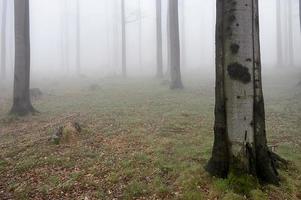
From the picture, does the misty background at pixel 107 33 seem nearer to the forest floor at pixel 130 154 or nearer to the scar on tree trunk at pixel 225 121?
the forest floor at pixel 130 154

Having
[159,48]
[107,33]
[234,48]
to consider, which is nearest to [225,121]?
[234,48]

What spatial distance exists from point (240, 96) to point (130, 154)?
3.26 meters

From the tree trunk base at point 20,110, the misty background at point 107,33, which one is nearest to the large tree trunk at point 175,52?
the tree trunk base at point 20,110

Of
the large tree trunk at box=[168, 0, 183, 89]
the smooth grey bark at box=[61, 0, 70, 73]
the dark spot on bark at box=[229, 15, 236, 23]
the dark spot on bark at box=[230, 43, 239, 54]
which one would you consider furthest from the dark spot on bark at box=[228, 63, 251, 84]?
the smooth grey bark at box=[61, 0, 70, 73]

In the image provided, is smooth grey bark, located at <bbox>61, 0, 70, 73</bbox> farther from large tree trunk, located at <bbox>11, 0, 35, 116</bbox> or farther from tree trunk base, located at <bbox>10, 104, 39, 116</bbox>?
tree trunk base, located at <bbox>10, 104, 39, 116</bbox>

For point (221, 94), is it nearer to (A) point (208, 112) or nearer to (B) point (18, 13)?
(A) point (208, 112)

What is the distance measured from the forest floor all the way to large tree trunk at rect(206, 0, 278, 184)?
42cm

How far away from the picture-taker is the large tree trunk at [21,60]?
14609 millimetres

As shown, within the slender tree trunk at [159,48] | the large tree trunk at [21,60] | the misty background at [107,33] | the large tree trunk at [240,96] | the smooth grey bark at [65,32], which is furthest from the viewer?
the misty background at [107,33]

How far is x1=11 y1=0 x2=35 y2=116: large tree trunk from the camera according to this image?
1461cm

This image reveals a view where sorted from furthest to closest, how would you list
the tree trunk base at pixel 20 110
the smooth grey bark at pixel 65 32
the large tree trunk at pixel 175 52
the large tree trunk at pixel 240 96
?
the smooth grey bark at pixel 65 32, the large tree trunk at pixel 175 52, the tree trunk base at pixel 20 110, the large tree trunk at pixel 240 96

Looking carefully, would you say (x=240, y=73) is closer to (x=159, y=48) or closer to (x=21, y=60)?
(x=21, y=60)

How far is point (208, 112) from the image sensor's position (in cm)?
1363

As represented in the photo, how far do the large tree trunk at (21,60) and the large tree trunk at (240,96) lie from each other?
33.1 ft
